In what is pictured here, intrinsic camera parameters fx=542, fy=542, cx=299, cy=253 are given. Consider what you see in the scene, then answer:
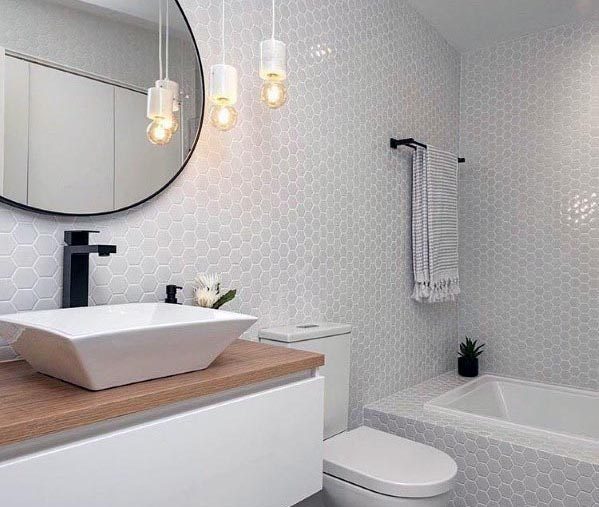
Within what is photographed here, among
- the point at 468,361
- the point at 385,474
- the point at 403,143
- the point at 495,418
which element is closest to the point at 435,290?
the point at 468,361

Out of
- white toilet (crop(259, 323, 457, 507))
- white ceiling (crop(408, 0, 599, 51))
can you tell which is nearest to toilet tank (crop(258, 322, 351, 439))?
white toilet (crop(259, 323, 457, 507))

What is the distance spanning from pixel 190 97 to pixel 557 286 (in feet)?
8.08

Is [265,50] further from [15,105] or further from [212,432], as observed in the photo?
[212,432]

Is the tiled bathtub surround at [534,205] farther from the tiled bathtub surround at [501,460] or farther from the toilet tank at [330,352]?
the toilet tank at [330,352]

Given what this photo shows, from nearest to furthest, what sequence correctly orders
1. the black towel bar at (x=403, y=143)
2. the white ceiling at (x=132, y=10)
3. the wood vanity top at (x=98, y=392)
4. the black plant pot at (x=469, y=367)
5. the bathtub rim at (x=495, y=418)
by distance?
the wood vanity top at (x=98, y=392) → the white ceiling at (x=132, y=10) → the bathtub rim at (x=495, y=418) → the black towel bar at (x=403, y=143) → the black plant pot at (x=469, y=367)

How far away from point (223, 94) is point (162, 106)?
0.63 ft

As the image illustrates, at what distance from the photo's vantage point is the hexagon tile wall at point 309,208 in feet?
5.38

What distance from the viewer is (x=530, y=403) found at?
314 centimetres

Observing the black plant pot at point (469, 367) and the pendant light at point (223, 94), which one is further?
the black plant pot at point (469, 367)

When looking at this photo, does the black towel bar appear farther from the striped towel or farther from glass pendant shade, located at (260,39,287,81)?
glass pendant shade, located at (260,39,287,81)

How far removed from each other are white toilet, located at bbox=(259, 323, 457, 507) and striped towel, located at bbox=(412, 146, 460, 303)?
93 centimetres

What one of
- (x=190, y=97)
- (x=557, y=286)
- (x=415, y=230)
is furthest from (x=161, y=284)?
(x=557, y=286)

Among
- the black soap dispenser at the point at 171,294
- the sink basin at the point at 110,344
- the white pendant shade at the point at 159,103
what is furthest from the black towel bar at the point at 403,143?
the sink basin at the point at 110,344

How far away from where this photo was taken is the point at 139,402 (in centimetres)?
103
